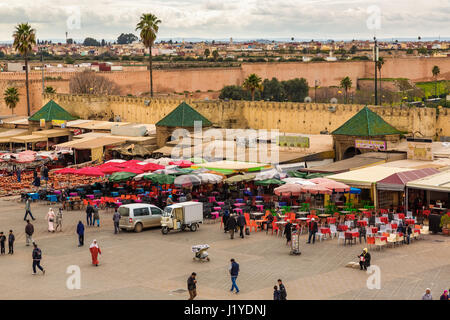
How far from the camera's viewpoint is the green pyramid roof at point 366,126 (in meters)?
34.2

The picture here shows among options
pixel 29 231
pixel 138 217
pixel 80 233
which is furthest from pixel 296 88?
pixel 29 231

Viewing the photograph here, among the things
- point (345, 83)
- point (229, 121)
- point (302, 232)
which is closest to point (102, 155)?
point (229, 121)

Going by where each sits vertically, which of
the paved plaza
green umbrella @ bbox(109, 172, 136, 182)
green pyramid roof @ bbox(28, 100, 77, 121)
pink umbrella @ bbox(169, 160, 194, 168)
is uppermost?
green pyramid roof @ bbox(28, 100, 77, 121)

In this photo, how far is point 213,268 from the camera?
20281 millimetres

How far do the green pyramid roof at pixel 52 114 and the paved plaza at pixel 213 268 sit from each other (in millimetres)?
23367

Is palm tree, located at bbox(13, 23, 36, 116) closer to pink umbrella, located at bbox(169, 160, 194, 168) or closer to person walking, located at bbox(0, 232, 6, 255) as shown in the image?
pink umbrella, located at bbox(169, 160, 194, 168)

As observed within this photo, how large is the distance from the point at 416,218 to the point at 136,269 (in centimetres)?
1013

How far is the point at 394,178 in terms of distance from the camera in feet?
85.0

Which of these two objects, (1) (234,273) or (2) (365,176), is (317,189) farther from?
(1) (234,273)

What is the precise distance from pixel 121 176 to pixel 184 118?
11568mm

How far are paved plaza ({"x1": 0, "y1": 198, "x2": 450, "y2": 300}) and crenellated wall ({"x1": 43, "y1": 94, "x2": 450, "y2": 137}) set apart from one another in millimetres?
12769

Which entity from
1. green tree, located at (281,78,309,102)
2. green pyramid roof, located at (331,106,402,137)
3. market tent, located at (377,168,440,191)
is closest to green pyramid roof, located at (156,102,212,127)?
green pyramid roof, located at (331,106,402,137)

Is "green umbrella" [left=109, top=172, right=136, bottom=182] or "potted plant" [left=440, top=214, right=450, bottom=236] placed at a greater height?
"green umbrella" [left=109, top=172, right=136, bottom=182]

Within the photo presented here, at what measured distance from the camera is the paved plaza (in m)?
17.9
